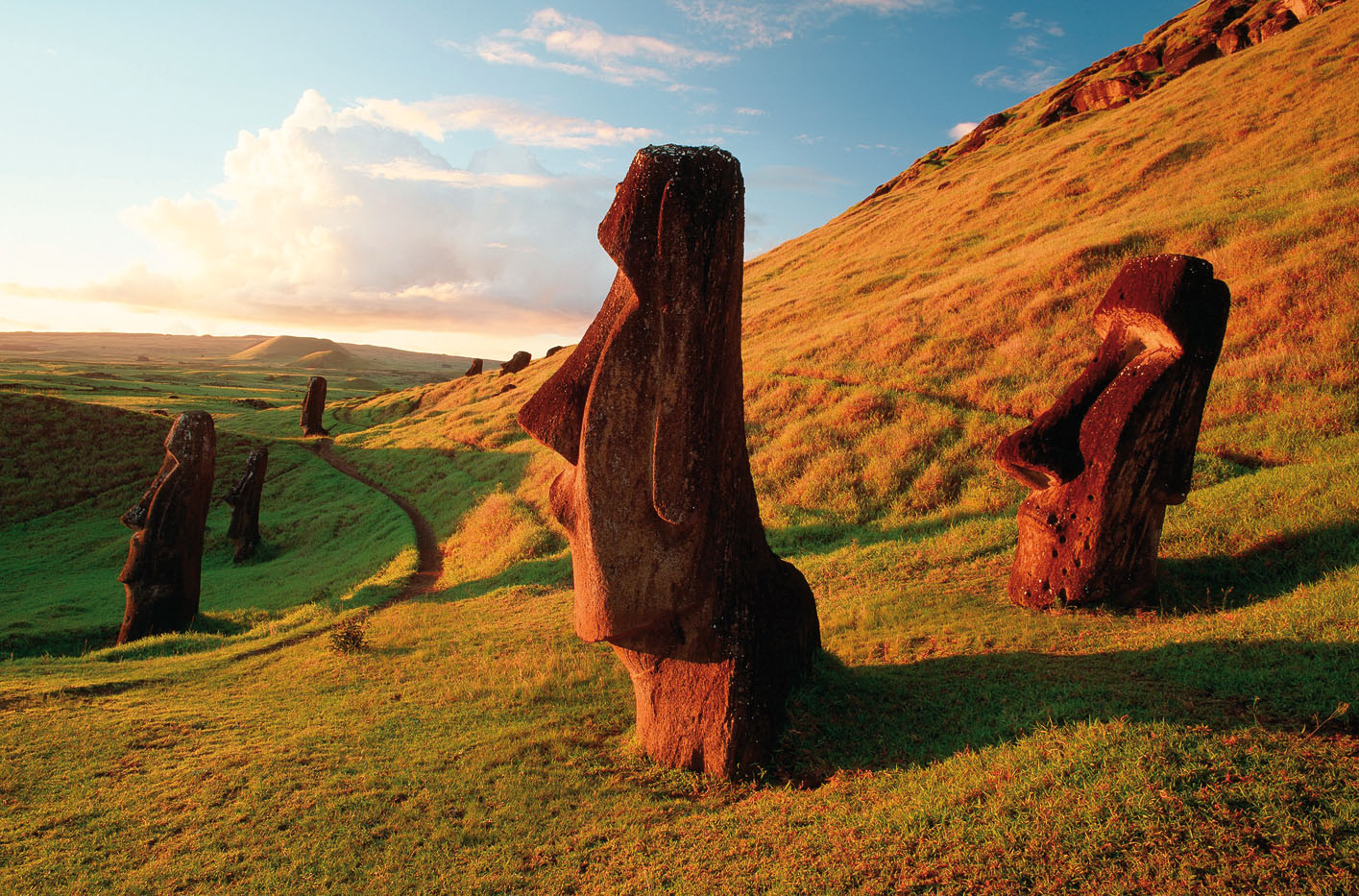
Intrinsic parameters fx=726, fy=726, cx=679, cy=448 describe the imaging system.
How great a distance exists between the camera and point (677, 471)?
20.2ft

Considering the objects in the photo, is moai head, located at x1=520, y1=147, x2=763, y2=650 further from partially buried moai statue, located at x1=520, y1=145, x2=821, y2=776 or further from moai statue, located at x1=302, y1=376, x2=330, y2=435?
moai statue, located at x1=302, y1=376, x2=330, y2=435

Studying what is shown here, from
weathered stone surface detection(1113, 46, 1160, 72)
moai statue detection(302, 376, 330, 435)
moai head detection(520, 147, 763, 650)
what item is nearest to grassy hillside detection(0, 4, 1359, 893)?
moai head detection(520, 147, 763, 650)

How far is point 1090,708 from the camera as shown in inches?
237

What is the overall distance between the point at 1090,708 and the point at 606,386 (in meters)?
4.84

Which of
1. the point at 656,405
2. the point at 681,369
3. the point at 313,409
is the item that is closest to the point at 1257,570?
the point at 681,369

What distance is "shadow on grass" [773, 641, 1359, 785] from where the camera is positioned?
19.3 feet

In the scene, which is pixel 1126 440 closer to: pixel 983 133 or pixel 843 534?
pixel 843 534

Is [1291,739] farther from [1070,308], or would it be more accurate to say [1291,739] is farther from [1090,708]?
[1070,308]

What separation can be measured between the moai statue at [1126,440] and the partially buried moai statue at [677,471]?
4396 mm

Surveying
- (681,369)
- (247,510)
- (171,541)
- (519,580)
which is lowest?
(247,510)

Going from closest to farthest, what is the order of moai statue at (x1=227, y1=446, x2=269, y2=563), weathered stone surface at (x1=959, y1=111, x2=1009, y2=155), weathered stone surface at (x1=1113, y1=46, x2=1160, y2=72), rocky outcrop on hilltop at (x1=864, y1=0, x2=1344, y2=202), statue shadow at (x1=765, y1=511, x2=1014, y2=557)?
statue shadow at (x1=765, y1=511, x2=1014, y2=557) < moai statue at (x1=227, y1=446, x2=269, y2=563) < rocky outcrop on hilltop at (x1=864, y1=0, x2=1344, y2=202) < weathered stone surface at (x1=1113, y1=46, x2=1160, y2=72) < weathered stone surface at (x1=959, y1=111, x2=1009, y2=155)

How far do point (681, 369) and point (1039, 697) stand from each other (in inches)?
171

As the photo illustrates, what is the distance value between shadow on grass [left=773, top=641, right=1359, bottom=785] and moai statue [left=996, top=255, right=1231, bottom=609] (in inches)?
70.2

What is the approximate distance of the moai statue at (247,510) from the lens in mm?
23422
